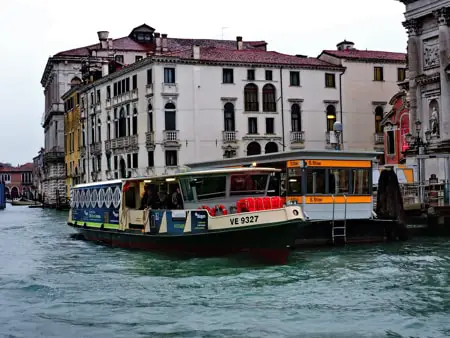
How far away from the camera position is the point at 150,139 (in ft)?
144

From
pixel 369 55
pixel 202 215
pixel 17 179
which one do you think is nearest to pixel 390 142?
pixel 369 55

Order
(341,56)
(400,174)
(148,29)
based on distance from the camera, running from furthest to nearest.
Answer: (148,29) → (341,56) → (400,174)

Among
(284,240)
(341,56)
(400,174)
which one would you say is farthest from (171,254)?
(341,56)

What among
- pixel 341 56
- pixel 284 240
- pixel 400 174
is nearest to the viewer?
pixel 284 240

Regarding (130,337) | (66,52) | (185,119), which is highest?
(66,52)

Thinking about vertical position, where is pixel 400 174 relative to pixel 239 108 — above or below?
below

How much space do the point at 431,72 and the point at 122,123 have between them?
21.3m

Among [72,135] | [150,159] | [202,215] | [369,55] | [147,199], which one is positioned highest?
[369,55]

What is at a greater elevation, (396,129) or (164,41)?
(164,41)

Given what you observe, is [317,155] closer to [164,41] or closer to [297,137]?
[297,137]

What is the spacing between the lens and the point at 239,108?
44.8m

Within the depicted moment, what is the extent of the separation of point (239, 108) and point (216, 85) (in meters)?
1.91

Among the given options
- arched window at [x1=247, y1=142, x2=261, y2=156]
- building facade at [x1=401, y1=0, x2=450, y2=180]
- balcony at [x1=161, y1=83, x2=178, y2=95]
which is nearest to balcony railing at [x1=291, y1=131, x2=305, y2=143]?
arched window at [x1=247, y1=142, x2=261, y2=156]

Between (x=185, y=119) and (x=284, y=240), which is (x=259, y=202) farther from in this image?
(x=185, y=119)
